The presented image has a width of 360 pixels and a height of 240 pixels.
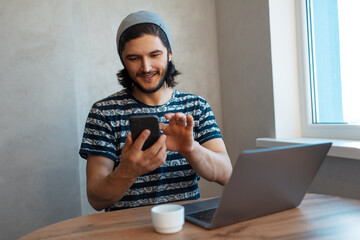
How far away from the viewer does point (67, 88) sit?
1.93 metres

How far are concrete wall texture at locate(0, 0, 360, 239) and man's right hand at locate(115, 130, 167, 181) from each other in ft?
3.17

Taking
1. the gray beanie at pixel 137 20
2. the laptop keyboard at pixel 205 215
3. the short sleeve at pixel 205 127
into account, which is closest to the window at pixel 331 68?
the short sleeve at pixel 205 127

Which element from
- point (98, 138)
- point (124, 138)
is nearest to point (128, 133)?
point (124, 138)

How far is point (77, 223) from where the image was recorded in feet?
3.11

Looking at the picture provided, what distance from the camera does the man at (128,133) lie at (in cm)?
132

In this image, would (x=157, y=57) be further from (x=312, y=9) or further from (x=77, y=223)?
(x=312, y=9)

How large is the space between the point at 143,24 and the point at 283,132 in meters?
1.05

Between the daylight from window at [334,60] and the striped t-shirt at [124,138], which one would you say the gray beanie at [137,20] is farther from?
the daylight from window at [334,60]

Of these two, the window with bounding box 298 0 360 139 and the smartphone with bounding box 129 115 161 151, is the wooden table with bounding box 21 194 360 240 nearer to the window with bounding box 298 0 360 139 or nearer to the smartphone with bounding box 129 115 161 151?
the smartphone with bounding box 129 115 161 151

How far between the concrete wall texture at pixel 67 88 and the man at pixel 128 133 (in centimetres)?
56

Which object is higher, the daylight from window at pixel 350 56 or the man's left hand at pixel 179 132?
the daylight from window at pixel 350 56

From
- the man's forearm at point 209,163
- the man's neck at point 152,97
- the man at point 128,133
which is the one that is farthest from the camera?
the man's neck at point 152,97

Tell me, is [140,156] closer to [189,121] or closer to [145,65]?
[189,121]

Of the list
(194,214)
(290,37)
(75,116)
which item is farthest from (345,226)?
(75,116)
